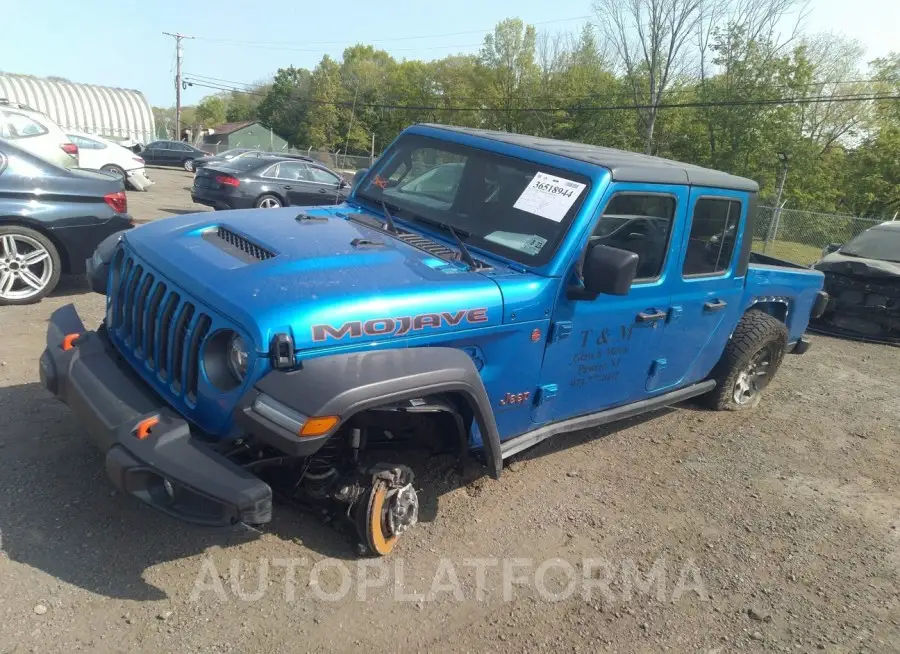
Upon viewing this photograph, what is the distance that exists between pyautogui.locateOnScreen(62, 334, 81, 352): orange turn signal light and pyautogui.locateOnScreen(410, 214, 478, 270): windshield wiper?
1892mm

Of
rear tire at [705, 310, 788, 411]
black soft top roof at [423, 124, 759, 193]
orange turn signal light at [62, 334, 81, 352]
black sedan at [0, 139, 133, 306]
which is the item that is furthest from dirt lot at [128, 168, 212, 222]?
rear tire at [705, 310, 788, 411]

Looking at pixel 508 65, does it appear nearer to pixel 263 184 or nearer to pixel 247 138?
pixel 247 138

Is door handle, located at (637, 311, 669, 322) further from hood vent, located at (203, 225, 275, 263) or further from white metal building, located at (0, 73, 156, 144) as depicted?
Result: white metal building, located at (0, 73, 156, 144)

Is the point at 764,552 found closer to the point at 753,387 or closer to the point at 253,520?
Result: the point at 753,387

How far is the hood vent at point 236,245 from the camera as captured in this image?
3133mm

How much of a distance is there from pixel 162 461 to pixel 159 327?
752 millimetres

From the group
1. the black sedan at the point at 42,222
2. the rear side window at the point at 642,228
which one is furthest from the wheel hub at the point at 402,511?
the black sedan at the point at 42,222

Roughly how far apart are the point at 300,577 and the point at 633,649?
4.88ft

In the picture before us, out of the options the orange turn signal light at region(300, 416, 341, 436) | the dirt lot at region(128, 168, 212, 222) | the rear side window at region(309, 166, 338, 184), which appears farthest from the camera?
the rear side window at region(309, 166, 338, 184)

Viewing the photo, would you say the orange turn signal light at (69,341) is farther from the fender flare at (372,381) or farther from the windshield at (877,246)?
the windshield at (877,246)

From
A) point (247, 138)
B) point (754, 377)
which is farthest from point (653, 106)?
point (247, 138)

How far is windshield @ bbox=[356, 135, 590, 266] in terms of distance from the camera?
357 cm

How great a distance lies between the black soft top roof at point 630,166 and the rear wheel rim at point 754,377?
1.66 metres

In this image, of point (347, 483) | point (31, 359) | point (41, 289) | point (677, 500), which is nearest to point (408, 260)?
point (347, 483)
